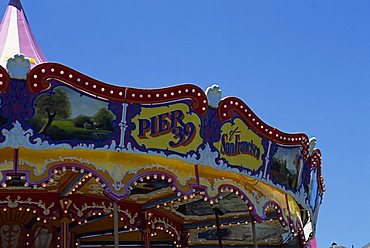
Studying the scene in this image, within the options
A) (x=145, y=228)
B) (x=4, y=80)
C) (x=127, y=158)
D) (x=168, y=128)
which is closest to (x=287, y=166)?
(x=168, y=128)

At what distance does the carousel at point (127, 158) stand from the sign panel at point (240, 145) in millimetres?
18

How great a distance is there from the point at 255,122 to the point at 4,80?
4079mm

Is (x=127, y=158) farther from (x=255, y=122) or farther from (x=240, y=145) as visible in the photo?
(x=255, y=122)

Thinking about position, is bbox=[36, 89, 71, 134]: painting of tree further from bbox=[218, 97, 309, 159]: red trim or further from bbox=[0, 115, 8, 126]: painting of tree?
bbox=[218, 97, 309, 159]: red trim

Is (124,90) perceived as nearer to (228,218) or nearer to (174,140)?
(174,140)

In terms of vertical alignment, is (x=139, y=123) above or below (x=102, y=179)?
above

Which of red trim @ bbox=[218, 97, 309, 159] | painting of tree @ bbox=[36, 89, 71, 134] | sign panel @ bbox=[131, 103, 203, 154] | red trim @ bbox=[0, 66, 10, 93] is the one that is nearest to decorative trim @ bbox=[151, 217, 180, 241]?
red trim @ bbox=[218, 97, 309, 159]

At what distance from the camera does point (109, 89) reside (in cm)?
828

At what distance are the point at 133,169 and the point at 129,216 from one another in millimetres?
3091

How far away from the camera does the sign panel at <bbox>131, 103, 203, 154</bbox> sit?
860cm

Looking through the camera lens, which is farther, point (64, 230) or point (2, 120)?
point (64, 230)

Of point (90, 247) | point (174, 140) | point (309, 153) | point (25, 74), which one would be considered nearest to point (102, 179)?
point (174, 140)

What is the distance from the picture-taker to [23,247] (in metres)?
11.2

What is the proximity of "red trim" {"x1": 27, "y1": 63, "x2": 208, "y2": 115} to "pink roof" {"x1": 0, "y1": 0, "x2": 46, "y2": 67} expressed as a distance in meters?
4.60
